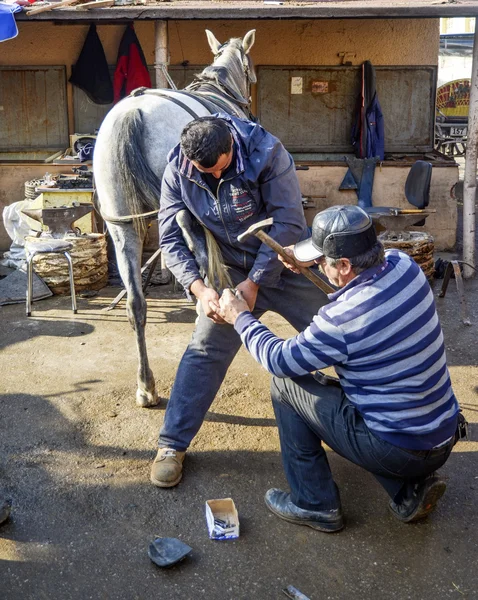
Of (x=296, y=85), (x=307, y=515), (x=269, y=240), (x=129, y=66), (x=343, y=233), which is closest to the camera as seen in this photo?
(x=343, y=233)

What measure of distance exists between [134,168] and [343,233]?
2.07 meters

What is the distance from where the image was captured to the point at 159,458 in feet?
12.0

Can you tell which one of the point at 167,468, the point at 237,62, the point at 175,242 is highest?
the point at 237,62

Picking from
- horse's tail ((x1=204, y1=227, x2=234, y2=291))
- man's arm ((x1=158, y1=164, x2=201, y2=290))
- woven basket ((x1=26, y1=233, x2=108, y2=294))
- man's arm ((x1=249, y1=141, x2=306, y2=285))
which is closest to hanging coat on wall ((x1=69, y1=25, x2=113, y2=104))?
woven basket ((x1=26, y1=233, x2=108, y2=294))

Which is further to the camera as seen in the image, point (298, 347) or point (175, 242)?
point (175, 242)

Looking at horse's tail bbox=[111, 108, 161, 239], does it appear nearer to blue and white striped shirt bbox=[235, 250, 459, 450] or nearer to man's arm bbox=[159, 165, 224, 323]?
man's arm bbox=[159, 165, 224, 323]

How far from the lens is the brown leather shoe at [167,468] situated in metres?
3.55

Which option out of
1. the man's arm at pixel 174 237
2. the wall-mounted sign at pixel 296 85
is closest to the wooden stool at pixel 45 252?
the man's arm at pixel 174 237

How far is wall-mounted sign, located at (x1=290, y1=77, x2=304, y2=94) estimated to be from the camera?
9.91 meters

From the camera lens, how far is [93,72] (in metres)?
9.52

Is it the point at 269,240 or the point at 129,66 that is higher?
the point at 129,66

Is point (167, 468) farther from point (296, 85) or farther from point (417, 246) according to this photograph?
point (296, 85)

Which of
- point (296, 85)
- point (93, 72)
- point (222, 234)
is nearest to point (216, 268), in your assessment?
point (222, 234)

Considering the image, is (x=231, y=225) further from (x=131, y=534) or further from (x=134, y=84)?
(x=134, y=84)
